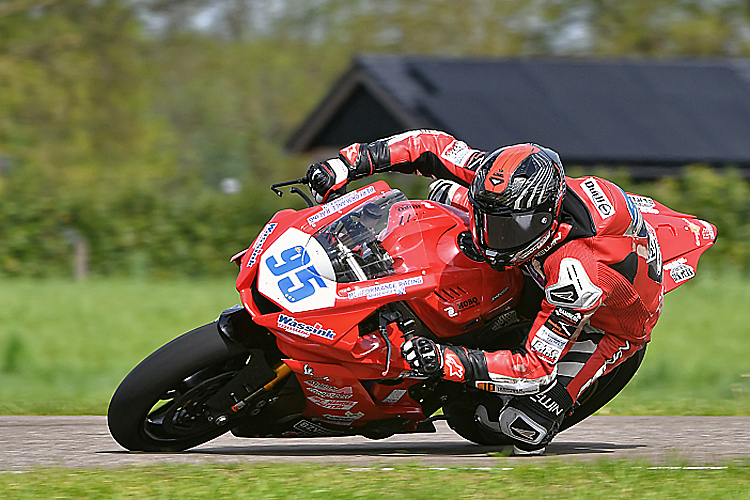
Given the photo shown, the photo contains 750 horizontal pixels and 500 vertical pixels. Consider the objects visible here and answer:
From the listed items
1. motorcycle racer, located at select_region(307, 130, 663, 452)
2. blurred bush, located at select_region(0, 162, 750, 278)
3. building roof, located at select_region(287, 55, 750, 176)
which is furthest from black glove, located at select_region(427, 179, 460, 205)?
building roof, located at select_region(287, 55, 750, 176)

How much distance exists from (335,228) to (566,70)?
22.4 meters

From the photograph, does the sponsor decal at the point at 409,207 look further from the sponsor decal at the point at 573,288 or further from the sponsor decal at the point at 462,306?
the sponsor decal at the point at 573,288

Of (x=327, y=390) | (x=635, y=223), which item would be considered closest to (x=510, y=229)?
(x=635, y=223)

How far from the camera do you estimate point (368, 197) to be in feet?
16.0

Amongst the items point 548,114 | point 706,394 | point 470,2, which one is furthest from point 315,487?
point 470,2

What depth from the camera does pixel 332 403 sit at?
4.91 meters

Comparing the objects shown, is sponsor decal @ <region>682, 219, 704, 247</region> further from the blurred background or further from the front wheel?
the front wheel

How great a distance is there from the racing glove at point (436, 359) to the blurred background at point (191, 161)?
2.91m

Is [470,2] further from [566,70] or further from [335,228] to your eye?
[335,228]

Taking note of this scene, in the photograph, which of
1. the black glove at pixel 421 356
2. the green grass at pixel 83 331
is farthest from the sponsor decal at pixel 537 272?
the green grass at pixel 83 331

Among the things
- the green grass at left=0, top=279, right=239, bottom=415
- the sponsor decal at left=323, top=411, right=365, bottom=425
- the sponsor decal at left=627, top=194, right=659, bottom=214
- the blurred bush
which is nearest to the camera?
the sponsor decal at left=323, top=411, right=365, bottom=425

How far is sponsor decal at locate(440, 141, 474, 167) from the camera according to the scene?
17.5 ft

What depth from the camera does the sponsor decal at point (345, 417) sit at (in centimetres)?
498

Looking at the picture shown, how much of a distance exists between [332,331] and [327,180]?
0.81 metres
